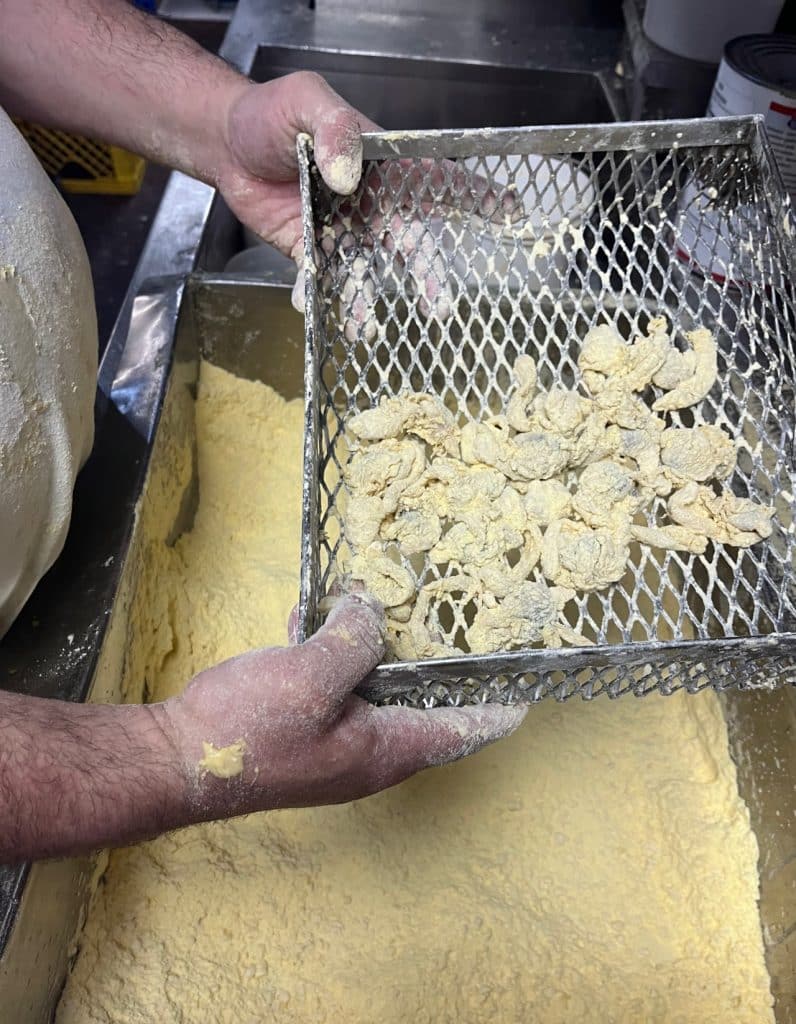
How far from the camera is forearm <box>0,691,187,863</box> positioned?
1.55ft

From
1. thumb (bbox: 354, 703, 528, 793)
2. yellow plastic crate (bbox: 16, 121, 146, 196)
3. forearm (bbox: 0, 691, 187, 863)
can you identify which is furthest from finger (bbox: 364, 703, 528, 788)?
yellow plastic crate (bbox: 16, 121, 146, 196)

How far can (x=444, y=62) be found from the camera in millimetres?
1483

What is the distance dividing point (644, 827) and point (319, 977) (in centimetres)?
36

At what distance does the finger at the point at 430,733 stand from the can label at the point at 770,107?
0.77 m

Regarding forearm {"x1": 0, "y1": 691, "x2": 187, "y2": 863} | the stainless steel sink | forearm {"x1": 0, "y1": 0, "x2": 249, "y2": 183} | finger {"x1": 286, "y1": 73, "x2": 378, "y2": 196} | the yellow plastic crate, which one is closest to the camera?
forearm {"x1": 0, "y1": 691, "x2": 187, "y2": 863}

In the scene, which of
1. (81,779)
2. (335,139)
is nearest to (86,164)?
(335,139)

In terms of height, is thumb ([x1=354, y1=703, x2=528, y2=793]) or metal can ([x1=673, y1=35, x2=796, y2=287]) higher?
metal can ([x1=673, y1=35, x2=796, y2=287])

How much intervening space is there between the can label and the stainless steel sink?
51 cm

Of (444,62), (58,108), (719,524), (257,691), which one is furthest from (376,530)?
(444,62)

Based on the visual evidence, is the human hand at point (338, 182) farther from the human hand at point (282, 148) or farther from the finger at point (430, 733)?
the finger at point (430, 733)

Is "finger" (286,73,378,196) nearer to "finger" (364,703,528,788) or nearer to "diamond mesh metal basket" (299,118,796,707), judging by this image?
"diamond mesh metal basket" (299,118,796,707)

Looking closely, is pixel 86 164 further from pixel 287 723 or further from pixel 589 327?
pixel 287 723

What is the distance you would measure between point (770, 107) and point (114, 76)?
2.53 feet

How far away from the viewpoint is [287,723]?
0.51 metres
